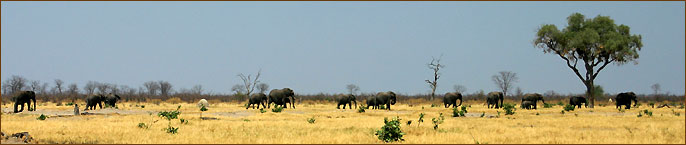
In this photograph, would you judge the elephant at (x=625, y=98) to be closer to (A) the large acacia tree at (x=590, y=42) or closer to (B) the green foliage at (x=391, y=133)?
(A) the large acacia tree at (x=590, y=42)

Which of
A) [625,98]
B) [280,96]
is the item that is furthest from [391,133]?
[625,98]

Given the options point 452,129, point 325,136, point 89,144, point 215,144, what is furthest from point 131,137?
point 452,129

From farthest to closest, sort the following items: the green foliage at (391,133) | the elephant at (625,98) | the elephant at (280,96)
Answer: the elephant at (280,96), the elephant at (625,98), the green foliage at (391,133)

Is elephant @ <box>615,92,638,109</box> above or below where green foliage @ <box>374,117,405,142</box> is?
above

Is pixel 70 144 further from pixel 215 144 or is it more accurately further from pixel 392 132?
pixel 392 132

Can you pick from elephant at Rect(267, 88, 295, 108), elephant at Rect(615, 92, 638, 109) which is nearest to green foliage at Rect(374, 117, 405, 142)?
elephant at Rect(267, 88, 295, 108)

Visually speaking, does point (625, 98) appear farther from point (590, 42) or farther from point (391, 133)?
point (391, 133)

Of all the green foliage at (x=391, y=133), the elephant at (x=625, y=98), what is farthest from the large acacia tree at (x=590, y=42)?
the green foliage at (x=391, y=133)

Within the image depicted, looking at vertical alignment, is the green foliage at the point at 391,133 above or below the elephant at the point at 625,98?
below

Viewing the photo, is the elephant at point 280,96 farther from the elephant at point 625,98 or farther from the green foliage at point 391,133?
the green foliage at point 391,133

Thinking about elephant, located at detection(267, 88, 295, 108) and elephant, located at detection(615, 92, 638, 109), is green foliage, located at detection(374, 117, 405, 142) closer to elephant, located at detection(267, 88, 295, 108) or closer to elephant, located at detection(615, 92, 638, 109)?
elephant, located at detection(267, 88, 295, 108)

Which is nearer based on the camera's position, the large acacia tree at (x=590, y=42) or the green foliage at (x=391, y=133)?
the green foliage at (x=391, y=133)

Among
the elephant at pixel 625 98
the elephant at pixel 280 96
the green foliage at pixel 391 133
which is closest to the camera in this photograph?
the green foliage at pixel 391 133

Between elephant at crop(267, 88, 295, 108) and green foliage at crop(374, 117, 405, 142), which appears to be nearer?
green foliage at crop(374, 117, 405, 142)
